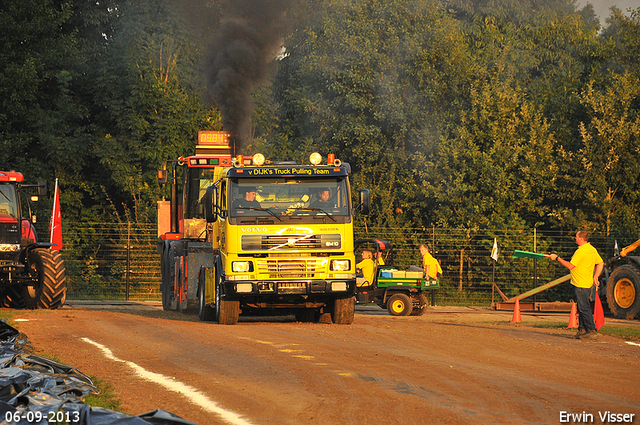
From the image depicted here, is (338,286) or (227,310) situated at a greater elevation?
(338,286)

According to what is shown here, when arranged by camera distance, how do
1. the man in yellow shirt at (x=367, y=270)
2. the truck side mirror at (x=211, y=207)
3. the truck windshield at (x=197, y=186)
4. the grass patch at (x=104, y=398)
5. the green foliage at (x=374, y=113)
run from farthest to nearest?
the green foliage at (x=374, y=113) → the truck windshield at (x=197, y=186) → the man in yellow shirt at (x=367, y=270) → the truck side mirror at (x=211, y=207) → the grass patch at (x=104, y=398)

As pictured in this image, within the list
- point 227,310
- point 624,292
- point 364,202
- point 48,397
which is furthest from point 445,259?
point 48,397

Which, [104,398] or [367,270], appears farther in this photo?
[367,270]

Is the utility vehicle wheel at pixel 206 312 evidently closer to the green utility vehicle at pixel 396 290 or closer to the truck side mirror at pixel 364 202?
the truck side mirror at pixel 364 202

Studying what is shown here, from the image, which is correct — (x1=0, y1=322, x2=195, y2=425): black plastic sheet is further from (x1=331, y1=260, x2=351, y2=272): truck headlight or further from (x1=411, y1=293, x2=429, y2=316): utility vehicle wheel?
(x1=411, y1=293, x2=429, y2=316): utility vehicle wheel

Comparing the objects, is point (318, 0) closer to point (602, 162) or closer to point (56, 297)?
point (602, 162)

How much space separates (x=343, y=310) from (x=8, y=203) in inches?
370

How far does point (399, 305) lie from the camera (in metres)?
22.0

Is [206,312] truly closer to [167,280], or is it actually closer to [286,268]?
[286,268]

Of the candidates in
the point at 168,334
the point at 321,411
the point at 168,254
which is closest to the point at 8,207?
the point at 168,254

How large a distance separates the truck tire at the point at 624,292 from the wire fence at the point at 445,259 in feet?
22.1

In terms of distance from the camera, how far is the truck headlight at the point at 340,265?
54.3ft

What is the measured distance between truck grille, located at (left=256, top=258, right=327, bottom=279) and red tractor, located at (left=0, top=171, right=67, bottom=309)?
7.37 meters

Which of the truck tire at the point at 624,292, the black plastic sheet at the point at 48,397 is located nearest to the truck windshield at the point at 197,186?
the truck tire at the point at 624,292
